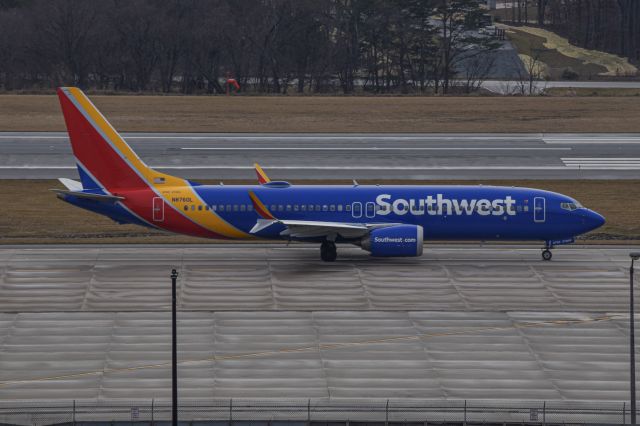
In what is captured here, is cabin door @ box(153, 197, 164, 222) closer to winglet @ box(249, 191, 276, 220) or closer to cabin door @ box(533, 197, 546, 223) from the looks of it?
winglet @ box(249, 191, 276, 220)

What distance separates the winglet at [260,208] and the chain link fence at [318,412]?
20.0 meters

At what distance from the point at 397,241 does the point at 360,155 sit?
4124cm

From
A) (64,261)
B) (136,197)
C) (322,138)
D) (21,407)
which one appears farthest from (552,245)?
(322,138)

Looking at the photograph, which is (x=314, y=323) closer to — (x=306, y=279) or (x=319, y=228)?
(x=306, y=279)

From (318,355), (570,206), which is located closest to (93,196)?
(318,355)

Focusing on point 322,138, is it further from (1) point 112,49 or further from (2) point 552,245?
(1) point 112,49

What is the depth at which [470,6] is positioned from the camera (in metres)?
163

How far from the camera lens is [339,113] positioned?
128375 mm

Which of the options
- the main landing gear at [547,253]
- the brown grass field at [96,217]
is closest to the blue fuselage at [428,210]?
the main landing gear at [547,253]

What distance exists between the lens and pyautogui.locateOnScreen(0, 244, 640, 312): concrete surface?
168ft

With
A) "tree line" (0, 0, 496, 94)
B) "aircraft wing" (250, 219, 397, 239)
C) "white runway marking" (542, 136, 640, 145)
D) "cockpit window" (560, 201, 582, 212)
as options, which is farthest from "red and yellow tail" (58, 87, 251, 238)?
"tree line" (0, 0, 496, 94)

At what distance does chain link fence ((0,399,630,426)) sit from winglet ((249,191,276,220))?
65.7 feet

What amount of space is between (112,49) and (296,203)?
108 metres

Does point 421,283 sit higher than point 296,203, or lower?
lower
